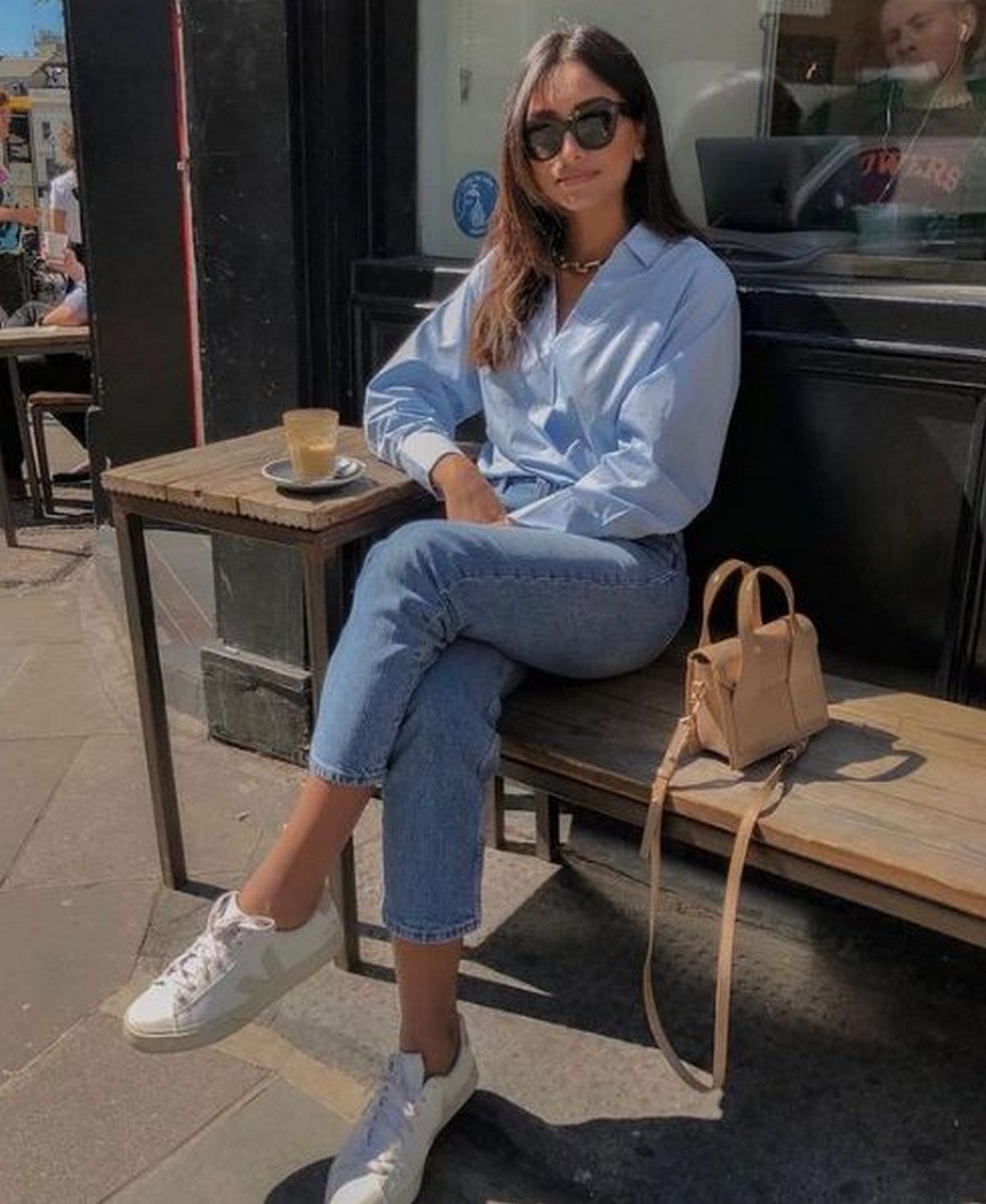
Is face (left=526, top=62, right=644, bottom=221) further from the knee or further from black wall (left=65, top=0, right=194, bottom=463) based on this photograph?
black wall (left=65, top=0, right=194, bottom=463)

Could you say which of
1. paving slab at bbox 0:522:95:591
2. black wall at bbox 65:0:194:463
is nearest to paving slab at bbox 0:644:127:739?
paving slab at bbox 0:522:95:591

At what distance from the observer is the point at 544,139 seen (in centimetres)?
218

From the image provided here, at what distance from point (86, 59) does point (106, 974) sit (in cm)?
336

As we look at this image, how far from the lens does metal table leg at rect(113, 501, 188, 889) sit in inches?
94.8

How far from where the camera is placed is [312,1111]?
2.09 m

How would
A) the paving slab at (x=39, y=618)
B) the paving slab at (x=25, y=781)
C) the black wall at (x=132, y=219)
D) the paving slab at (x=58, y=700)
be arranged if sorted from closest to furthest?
1. the paving slab at (x=25, y=781)
2. the paving slab at (x=58, y=700)
3. the paving slab at (x=39, y=618)
4. the black wall at (x=132, y=219)

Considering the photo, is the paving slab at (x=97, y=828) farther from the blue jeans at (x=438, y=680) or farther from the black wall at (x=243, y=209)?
the blue jeans at (x=438, y=680)

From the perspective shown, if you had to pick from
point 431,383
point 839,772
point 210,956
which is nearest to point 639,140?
point 431,383

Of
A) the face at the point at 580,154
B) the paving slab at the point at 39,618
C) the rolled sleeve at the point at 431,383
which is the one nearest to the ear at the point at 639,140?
the face at the point at 580,154

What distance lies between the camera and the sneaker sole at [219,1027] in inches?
74.4

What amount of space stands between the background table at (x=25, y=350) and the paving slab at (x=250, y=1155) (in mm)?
3401

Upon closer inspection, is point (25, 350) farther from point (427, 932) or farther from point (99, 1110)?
point (427, 932)

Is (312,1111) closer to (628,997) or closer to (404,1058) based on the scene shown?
(404,1058)

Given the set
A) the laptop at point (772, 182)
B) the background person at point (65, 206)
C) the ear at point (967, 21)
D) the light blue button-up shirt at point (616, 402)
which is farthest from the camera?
the background person at point (65, 206)
